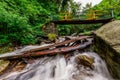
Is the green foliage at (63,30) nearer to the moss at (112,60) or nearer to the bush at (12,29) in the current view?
the bush at (12,29)

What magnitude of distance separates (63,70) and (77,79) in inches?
41.5

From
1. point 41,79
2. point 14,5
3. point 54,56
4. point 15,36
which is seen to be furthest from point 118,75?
point 14,5

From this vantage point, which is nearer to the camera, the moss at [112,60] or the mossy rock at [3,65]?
the moss at [112,60]

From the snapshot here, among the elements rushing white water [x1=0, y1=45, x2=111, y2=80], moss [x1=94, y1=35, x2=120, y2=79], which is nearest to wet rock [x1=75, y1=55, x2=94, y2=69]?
rushing white water [x1=0, y1=45, x2=111, y2=80]

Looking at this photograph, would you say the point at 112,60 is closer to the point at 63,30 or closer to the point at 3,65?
the point at 3,65

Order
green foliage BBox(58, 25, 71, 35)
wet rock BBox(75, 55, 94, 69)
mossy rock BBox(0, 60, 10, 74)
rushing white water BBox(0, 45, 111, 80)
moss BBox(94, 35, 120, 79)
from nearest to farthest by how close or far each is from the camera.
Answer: moss BBox(94, 35, 120, 79) → rushing white water BBox(0, 45, 111, 80) → wet rock BBox(75, 55, 94, 69) → mossy rock BBox(0, 60, 10, 74) → green foliage BBox(58, 25, 71, 35)

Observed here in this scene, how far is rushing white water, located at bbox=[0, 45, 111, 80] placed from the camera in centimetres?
622

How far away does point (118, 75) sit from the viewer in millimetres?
5234

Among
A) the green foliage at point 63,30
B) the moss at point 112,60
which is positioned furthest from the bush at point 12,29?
the green foliage at point 63,30

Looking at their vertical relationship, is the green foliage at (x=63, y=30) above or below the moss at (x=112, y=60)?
below

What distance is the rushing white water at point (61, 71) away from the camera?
622cm

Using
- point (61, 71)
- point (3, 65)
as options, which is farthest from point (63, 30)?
point (61, 71)

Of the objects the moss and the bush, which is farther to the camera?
the bush

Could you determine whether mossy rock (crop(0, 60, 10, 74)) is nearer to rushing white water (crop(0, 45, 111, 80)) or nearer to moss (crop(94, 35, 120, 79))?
rushing white water (crop(0, 45, 111, 80))
